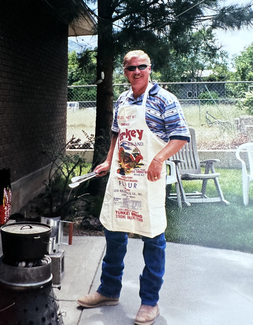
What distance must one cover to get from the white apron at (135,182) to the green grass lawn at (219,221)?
1919 millimetres

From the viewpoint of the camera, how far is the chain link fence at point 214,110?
20.2ft

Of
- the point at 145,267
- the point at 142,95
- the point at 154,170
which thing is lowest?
the point at 145,267

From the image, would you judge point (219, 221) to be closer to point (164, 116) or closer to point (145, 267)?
point (145, 267)

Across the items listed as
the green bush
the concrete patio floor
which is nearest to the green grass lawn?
the concrete patio floor

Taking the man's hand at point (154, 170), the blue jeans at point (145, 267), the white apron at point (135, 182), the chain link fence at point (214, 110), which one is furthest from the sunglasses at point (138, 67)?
the chain link fence at point (214, 110)

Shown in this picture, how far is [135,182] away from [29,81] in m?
3.57

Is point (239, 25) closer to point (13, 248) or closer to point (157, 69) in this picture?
point (157, 69)

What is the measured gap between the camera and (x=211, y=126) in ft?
21.3

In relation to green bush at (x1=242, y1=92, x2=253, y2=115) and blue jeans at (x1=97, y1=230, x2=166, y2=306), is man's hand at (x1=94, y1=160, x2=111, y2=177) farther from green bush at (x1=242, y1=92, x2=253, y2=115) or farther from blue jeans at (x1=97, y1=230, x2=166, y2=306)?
green bush at (x1=242, y1=92, x2=253, y2=115)

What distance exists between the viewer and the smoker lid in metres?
2.16

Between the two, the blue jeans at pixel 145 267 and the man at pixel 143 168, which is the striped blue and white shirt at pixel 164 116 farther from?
the blue jeans at pixel 145 267

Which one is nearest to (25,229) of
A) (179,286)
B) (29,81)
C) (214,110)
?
(179,286)

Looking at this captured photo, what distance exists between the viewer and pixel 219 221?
5.16 meters

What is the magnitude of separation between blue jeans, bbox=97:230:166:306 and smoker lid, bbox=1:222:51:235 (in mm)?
521
